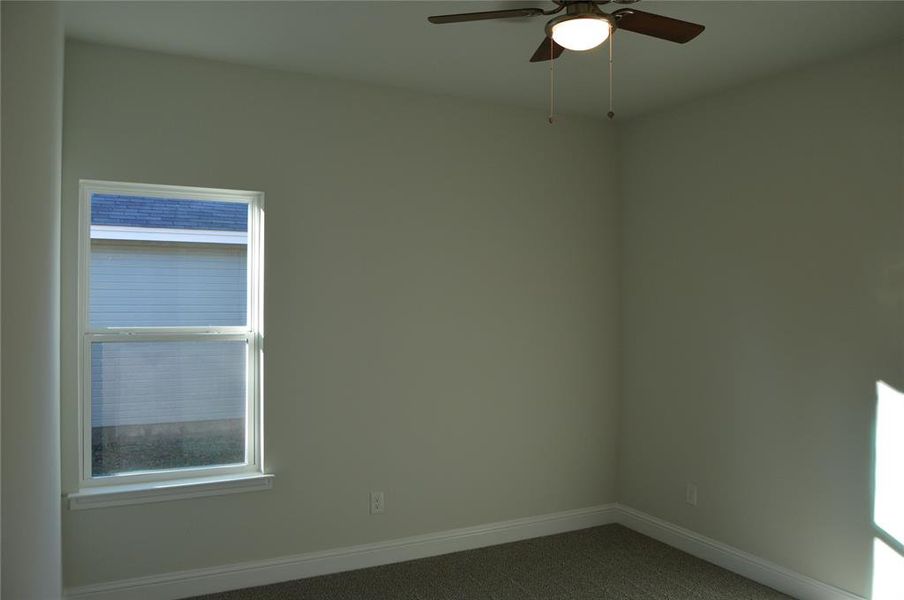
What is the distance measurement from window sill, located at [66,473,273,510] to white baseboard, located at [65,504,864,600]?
15.1 inches

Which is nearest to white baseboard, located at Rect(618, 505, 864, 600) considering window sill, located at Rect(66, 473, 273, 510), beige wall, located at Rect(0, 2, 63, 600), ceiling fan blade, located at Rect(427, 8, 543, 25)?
window sill, located at Rect(66, 473, 273, 510)

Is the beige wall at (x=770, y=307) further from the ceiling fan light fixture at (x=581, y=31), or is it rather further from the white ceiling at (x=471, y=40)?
the ceiling fan light fixture at (x=581, y=31)

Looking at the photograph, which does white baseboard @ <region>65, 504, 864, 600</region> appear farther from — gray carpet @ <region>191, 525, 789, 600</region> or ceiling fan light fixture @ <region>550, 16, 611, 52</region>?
ceiling fan light fixture @ <region>550, 16, 611, 52</region>

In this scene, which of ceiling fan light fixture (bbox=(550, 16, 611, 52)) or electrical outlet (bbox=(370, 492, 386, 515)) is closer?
ceiling fan light fixture (bbox=(550, 16, 611, 52))

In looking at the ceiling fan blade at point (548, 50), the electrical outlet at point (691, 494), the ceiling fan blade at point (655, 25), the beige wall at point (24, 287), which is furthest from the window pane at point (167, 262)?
the electrical outlet at point (691, 494)

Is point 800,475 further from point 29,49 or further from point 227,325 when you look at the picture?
point 29,49

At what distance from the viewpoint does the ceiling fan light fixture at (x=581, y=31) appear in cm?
234

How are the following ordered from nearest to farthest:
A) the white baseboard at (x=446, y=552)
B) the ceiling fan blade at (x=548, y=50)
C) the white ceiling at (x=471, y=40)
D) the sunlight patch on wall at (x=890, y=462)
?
1. the ceiling fan blade at (x=548, y=50)
2. the white ceiling at (x=471, y=40)
3. the sunlight patch on wall at (x=890, y=462)
4. the white baseboard at (x=446, y=552)

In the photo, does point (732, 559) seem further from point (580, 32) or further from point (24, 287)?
point (24, 287)

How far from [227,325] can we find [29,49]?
2.32 metres

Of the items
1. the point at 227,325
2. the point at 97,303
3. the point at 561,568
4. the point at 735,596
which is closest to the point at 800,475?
the point at 735,596

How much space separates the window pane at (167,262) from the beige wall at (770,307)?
8.49 feet

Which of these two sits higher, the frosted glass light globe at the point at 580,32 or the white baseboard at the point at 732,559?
the frosted glass light globe at the point at 580,32

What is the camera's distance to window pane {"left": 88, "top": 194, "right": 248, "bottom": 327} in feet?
11.3
